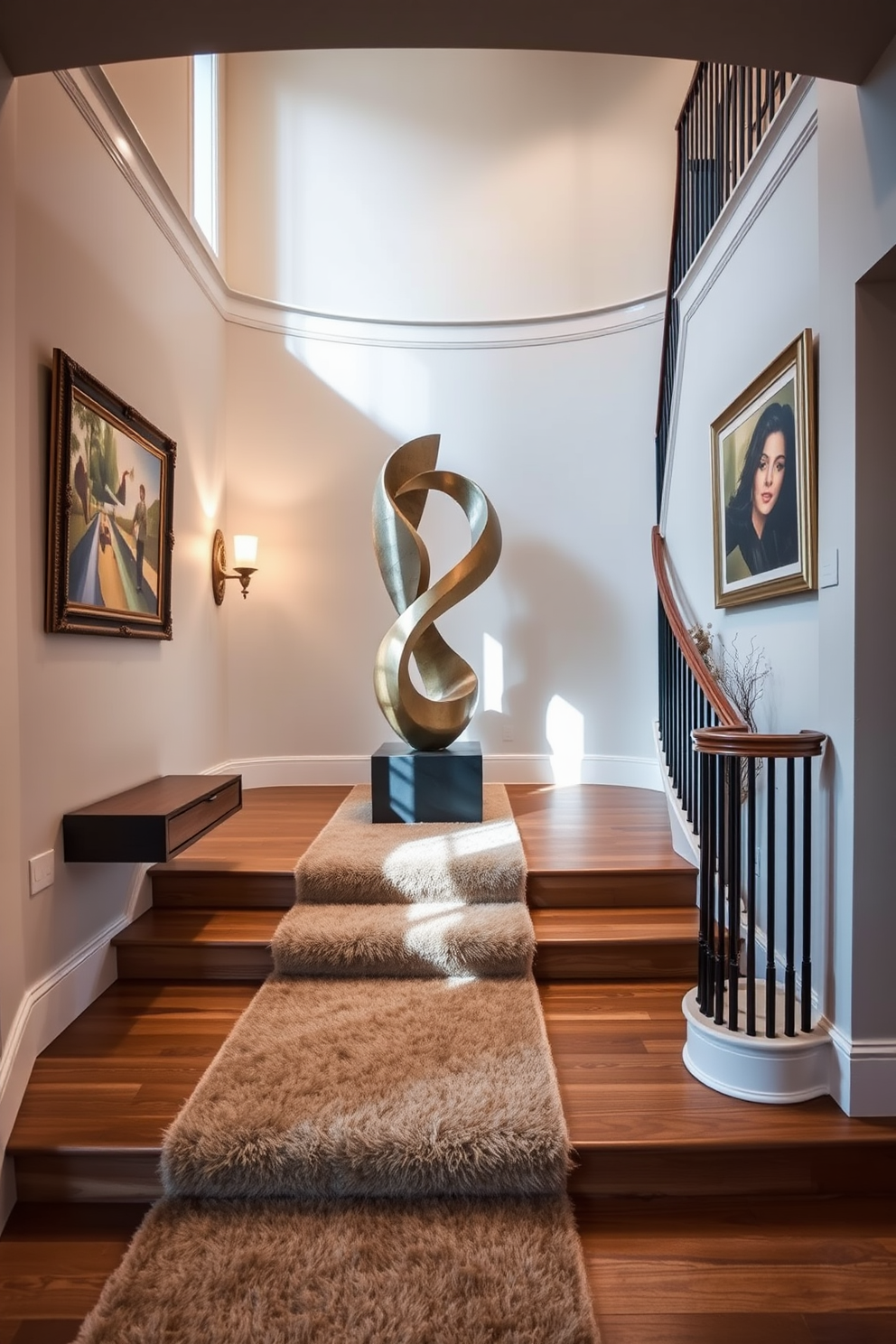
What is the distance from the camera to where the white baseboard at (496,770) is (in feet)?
14.8

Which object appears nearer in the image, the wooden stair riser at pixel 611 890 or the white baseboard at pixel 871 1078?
the white baseboard at pixel 871 1078

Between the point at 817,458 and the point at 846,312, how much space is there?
371mm

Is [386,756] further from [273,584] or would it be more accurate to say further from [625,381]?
[625,381]

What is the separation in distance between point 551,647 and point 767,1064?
298 cm

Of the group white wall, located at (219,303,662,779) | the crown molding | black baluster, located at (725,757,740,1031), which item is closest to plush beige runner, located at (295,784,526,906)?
black baluster, located at (725,757,740,1031)

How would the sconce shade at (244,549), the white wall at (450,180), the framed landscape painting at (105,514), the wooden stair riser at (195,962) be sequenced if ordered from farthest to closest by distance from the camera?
the white wall at (450,180)
the sconce shade at (244,549)
the wooden stair riser at (195,962)
the framed landscape painting at (105,514)

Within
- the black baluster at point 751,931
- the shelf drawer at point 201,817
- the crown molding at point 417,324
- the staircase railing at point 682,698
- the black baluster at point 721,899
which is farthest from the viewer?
the crown molding at point 417,324

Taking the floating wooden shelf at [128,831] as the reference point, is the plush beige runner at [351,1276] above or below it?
below

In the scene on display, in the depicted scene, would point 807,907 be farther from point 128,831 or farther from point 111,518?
point 111,518

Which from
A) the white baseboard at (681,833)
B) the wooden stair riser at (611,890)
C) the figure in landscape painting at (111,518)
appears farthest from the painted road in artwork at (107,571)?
the white baseboard at (681,833)

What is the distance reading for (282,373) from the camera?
450 cm

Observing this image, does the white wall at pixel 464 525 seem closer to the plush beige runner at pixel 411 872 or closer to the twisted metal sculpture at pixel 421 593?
the twisted metal sculpture at pixel 421 593

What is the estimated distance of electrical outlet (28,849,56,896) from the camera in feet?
6.73

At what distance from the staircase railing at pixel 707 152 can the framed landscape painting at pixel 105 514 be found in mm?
2283
